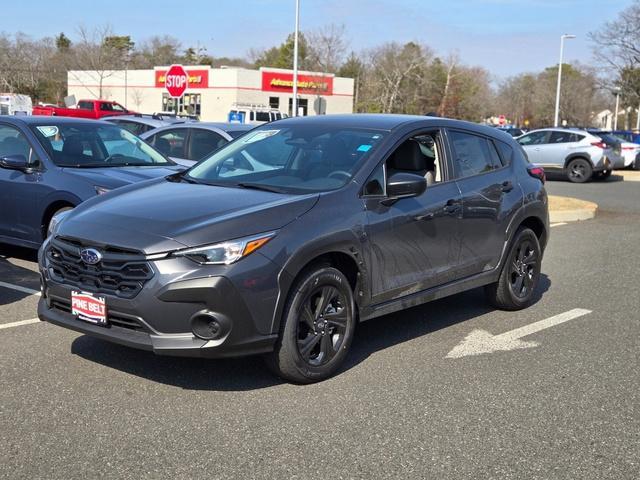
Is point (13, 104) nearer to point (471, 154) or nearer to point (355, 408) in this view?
point (471, 154)

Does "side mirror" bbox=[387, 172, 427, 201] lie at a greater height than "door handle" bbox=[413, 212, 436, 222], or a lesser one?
greater

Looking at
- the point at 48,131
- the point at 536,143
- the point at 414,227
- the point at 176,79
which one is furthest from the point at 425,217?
the point at 536,143

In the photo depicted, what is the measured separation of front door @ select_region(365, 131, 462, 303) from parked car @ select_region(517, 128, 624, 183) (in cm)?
1928

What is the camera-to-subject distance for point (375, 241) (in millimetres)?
5148

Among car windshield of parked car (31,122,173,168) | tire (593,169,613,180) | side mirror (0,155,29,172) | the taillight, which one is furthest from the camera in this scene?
tire (593,169,613,180)

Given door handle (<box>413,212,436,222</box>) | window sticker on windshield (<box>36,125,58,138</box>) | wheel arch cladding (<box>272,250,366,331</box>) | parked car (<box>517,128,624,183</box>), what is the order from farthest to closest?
parked car (<box>517,128,624,183</box>) < window sticker on windshield (<box>36,125,58,138</box>) < door handle (<box>413,212,436,222</box>) < wheel arch cladding (<box>272,250,366,331</box>)

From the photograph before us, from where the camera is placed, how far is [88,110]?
40.8 m

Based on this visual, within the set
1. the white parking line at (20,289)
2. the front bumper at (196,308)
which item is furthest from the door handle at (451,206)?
the white parking line at (20,289)

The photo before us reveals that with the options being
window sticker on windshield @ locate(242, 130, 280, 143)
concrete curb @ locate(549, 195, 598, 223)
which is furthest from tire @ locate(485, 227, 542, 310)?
concrete curb @ locate(549, 195, 598, 223)

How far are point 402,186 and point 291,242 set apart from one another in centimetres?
104

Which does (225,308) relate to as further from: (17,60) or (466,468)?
(17,60)

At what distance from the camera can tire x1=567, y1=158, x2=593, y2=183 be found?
2394 cm

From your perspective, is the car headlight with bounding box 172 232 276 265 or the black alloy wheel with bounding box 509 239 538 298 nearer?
the car headlight with bounding box 172 232 276 265

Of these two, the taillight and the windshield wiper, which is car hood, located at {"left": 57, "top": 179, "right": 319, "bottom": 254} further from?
the taillight
